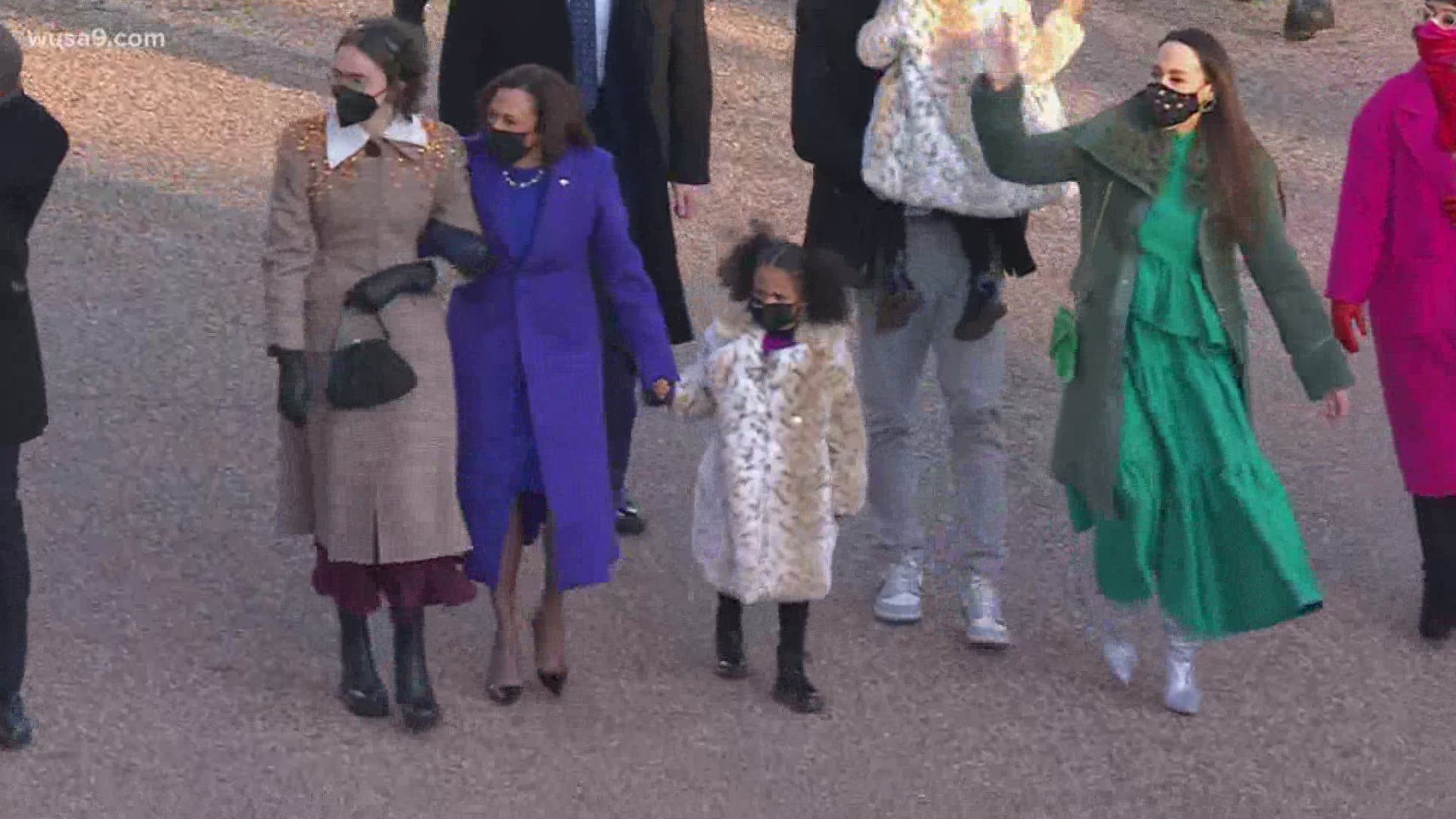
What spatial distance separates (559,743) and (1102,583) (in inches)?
58.7

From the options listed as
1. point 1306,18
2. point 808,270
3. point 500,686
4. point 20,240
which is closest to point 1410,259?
point 808,270

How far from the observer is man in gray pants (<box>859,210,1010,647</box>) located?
22.5 feet

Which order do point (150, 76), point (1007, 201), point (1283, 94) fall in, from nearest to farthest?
point (1007, 201) → point (150, 76) → point (1283, 94)

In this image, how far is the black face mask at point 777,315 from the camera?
6.33m

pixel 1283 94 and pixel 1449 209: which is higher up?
pixel 1449 209

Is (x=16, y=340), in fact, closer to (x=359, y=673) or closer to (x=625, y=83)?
(x=359, y=673)

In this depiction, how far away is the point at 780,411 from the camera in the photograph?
21.0ft

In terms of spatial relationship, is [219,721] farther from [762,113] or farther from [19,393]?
[762,113]

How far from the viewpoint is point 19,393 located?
5.86m

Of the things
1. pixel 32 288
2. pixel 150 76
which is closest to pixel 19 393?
pixel 32 288

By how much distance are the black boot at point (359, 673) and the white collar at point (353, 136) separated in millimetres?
1105

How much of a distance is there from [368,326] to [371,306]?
47 millimetres

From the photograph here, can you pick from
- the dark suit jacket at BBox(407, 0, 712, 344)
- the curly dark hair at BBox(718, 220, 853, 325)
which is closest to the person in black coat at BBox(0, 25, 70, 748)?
the dark suit jacket at BBox(407, 0, 712, 344)

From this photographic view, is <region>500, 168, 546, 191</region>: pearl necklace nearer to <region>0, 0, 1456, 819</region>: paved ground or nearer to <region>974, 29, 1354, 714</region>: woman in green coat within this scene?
<region>0, 0, 1456, 819</region>: paved ground
